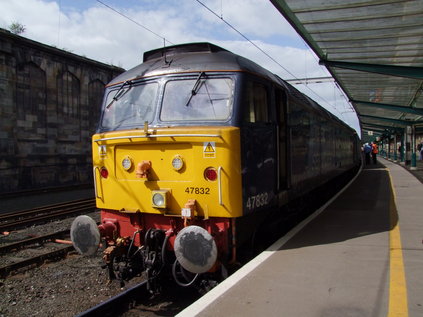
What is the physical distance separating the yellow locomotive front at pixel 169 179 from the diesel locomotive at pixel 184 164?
1cm

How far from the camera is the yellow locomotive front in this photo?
465 cm

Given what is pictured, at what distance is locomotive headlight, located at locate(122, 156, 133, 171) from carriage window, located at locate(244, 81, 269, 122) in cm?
157

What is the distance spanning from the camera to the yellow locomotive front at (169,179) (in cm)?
465

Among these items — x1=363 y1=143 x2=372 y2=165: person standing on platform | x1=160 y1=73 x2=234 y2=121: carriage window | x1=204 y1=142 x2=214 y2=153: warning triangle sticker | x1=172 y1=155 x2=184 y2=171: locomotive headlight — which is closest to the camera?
x1=204 y1=142 x2=214 y2=153: warning triangle sticker

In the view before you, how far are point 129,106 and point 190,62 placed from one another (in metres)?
1.05

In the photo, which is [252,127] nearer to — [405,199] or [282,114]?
[282,114]

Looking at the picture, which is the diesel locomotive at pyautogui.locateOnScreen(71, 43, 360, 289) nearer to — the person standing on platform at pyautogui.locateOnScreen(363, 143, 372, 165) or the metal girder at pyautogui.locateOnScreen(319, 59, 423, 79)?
the metal girder at pyautogui.locateOnScreen(319, 59, 423, 79)

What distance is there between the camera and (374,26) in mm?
9906

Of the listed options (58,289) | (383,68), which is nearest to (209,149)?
(58,289)

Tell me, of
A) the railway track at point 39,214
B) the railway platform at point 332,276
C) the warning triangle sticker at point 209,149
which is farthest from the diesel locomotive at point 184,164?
the railway track at point 39,214

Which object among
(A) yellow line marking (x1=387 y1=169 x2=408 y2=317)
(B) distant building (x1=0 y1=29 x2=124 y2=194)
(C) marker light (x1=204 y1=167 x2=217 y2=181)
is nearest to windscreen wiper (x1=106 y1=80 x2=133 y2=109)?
(C) marker light (x1=204 y1=167 x2=217 y2=181)

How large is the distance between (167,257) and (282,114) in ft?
9.19

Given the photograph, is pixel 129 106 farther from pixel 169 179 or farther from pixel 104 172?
pixel 169 179

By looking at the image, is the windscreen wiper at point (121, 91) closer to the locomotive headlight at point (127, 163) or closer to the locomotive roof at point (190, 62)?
the locomotive roof at point (190, 62)
